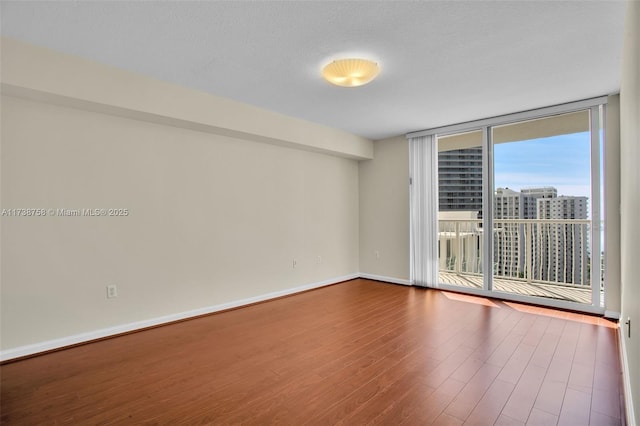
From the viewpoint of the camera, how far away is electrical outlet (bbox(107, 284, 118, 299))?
10.4 ft

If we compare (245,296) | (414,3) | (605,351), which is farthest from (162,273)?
(605,351)

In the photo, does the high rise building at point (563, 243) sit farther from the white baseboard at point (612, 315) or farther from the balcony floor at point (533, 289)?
the white baseboard at point (612, 315)

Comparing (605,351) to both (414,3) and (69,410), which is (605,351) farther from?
(69,410)

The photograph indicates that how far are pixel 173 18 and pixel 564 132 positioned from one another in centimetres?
466

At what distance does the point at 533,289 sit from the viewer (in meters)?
4.66

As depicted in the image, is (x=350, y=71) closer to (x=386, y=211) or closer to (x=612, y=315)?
(x=386, y=211)

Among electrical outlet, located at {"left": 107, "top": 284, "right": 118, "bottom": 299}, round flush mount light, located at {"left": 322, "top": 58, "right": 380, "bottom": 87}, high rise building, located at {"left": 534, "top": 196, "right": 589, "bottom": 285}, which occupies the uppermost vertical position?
round flush mount light, located at {"left": 322, "top": 58, "right": 380, "bottom": 87}

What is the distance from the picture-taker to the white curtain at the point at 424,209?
5.14 metres

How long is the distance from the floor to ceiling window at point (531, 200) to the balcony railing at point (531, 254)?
0.01m

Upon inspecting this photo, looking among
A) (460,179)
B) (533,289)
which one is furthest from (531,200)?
(533,289)

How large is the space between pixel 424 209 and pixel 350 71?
10.2 feet

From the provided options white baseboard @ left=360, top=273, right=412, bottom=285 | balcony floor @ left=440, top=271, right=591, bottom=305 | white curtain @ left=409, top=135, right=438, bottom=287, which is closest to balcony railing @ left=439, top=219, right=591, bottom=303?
balcony floor @ left=440, top=271, right=591, bottom=305

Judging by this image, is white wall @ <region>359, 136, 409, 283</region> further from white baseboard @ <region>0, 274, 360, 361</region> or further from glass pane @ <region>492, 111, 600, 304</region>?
white baseboard @ <region>0, 274, 360, 361</region>

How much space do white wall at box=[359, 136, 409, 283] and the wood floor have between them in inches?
75.3
